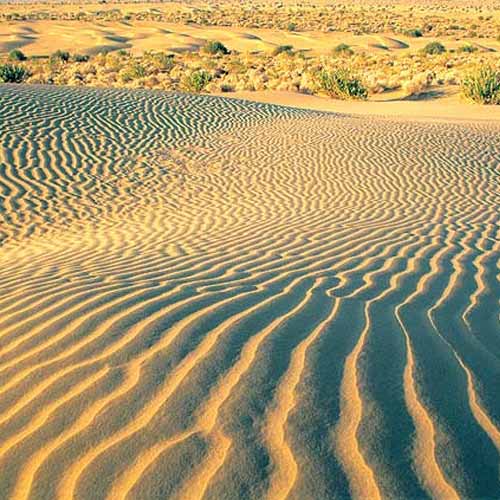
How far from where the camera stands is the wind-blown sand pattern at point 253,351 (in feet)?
7.94

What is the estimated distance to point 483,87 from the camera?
23.1 m

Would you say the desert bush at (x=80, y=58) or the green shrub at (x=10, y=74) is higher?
the green shrub at (x=10, y=74)

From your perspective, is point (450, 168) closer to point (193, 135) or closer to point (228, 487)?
point (193, 135)

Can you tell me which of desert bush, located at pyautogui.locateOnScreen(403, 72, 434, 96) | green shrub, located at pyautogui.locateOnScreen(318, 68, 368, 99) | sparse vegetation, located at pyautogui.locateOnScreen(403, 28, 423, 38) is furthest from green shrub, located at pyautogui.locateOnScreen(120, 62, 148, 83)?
Result: sparse vegetation, located at pyautogui.locateOnScreen(403, 28, 423, 38)

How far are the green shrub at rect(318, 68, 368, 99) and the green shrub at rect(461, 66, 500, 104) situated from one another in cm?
431

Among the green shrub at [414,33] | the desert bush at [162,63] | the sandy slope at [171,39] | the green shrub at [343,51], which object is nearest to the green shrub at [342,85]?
the desert bush at [162,63]

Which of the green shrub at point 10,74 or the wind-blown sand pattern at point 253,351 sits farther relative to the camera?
the green shrub at point 10,74

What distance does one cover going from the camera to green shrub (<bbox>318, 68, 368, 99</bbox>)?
85.3 ft

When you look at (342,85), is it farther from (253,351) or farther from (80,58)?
(253,351)

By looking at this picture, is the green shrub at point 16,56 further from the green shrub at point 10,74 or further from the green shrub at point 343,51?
the green shrub at point 343,51

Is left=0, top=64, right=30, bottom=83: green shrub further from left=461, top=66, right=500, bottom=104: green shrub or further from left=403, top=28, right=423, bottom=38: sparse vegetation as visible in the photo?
left=403, top=28, right=423, bottom=38: sparse vegetation

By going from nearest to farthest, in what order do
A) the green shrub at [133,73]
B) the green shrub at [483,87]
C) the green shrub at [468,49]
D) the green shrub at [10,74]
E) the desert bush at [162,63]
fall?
the green shrub at [483,87], the green shrub at [10,74], the green shrub at [133,73], the desert bush at [162,63], the green shrub at [468,49]

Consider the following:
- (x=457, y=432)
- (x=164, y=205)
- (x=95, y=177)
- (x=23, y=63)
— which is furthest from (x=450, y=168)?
(x=23, y=63)

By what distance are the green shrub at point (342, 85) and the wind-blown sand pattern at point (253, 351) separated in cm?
1712
